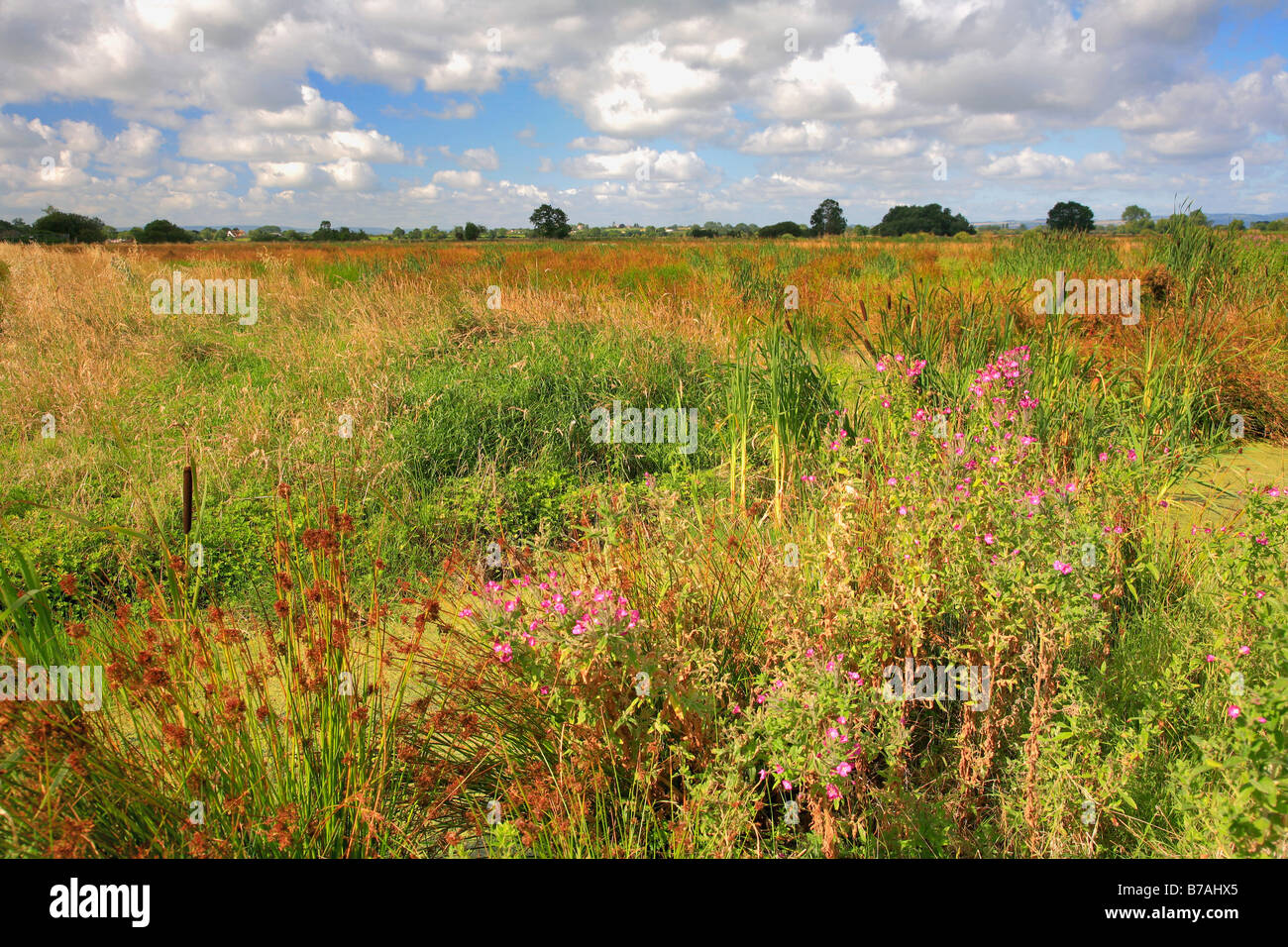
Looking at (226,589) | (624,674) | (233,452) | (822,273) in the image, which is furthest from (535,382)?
(822,273)

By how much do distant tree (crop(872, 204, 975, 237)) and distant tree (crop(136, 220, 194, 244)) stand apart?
139ft

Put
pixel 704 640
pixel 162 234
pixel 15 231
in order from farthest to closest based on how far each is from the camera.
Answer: pixel 162 234, pixel 15 231, pixel 704 640

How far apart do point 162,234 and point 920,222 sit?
4739 cm

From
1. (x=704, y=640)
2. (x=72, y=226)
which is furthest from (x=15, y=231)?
(x=704, y=640)

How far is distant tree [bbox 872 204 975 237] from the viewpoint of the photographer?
141ft

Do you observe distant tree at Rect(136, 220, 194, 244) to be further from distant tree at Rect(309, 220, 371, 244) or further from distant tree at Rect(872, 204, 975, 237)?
distant tree at Rect(872, 204, 975, 237)

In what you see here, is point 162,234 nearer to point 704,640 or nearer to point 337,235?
point 337,235

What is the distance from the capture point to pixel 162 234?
4450 centimetres

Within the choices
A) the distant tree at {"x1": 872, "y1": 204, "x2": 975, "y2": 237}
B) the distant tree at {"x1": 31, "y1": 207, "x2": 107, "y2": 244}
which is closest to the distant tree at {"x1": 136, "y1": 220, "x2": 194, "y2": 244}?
the distant tree at {"x1": 31, "y1": 207, "x2": 107, "y2": 244}

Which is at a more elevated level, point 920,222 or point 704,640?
point 920,222

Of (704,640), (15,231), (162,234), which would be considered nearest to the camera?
(704,640)

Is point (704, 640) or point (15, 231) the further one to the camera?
point (15, 231)

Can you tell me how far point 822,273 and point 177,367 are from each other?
1074cm
